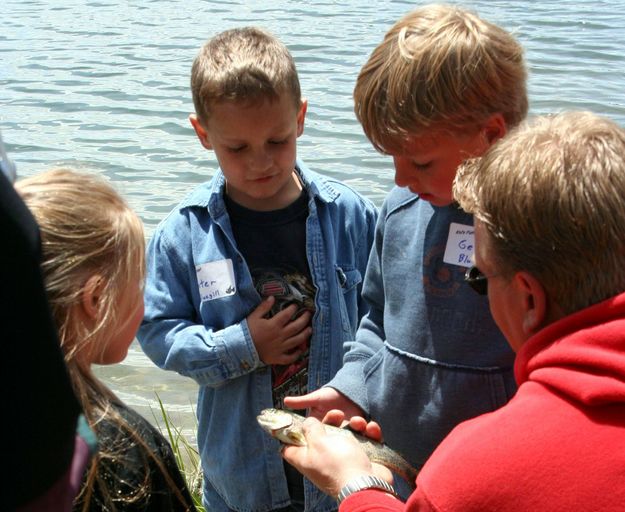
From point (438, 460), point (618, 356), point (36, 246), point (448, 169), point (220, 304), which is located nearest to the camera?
point (36, 246)

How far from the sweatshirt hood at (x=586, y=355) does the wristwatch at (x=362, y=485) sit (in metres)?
0.59

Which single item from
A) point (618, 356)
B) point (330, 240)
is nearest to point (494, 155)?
point (618, 356)

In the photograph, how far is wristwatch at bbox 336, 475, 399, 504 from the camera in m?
2.53

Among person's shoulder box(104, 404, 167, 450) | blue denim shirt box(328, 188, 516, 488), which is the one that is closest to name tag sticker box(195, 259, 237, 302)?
blue denim shirt box(328, 188, 516, 488)

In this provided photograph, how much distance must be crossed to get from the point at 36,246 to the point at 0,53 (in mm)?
11626

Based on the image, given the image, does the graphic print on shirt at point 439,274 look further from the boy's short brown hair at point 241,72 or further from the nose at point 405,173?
the boy's short brown hair at point 241,72

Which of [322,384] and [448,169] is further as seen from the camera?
[322,384]

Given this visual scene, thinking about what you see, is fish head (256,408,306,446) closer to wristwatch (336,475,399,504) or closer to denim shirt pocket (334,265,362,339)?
wristwatch (336,475,399,504)

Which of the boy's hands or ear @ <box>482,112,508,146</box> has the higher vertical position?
ear @ <box>482,112,508,146</box>

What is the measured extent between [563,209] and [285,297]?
169 centimetres

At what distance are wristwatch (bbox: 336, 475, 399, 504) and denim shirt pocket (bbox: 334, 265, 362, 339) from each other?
3.79ft

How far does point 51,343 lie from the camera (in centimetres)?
147

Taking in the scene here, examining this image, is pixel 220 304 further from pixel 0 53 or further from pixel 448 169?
pixel 0 53

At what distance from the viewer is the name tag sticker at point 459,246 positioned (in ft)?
9.83
